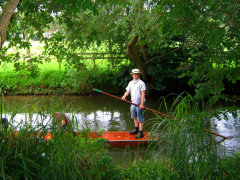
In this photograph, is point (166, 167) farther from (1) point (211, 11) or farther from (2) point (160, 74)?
(2) point (160, 74)

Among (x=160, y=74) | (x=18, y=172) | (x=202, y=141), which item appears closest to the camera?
(x=18, y=172)

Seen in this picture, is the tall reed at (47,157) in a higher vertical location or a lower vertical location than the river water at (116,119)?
higher

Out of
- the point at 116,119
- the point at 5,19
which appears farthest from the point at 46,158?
the point at 116,119

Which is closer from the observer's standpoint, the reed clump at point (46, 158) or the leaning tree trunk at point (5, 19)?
the reed clump at point (46, 158)

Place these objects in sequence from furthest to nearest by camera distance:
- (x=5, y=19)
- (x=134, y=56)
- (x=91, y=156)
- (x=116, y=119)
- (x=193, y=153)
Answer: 1. (x=134, y=56)
2. (x=116, y=119)
3. (x=5, y=19)
4. (x=91, y=156)
5. (x=193, y=153)

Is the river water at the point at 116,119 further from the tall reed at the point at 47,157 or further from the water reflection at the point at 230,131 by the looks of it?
the tall reed at the point at 47,157

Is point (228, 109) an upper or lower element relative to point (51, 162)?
upper

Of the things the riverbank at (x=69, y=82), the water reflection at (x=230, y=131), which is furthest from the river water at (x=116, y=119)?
the riverbank at (x=69, y=82)

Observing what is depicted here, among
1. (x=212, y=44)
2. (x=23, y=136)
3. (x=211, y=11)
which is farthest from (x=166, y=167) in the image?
(x=211, y=11)

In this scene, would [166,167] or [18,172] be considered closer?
[18,172]

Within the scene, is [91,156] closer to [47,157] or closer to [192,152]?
[47,157]

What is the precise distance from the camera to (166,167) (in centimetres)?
389

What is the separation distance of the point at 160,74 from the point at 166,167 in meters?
11.0

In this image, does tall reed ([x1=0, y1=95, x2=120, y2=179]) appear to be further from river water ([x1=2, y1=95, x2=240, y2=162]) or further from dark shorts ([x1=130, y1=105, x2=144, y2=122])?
dark shorts ([x1=130, y1=105, x2=144, y2=122])
